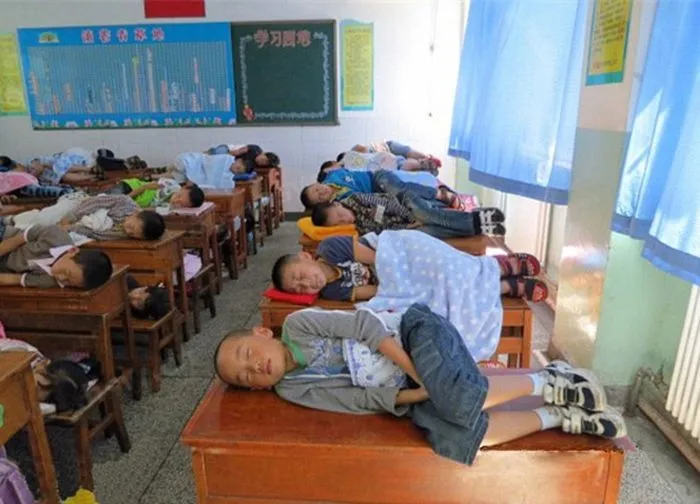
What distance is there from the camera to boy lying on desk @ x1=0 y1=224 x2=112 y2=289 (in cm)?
208

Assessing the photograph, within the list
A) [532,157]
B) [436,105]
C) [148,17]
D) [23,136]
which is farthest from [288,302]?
[23,136]

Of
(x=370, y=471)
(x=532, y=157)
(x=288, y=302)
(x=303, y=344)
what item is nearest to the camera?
(x=370, y=471)

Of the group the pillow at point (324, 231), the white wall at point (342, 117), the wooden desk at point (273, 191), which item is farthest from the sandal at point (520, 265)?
the white wall at point (342, 117)

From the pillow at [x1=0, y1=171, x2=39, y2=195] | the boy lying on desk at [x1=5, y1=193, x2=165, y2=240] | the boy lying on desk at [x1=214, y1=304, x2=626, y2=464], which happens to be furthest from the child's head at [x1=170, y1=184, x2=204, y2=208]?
the boy lying on desk at [x1=214, y1=304, x2=626, y2=464]

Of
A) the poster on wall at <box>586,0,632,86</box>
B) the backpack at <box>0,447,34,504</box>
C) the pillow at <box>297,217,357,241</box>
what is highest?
the poster on wall at <box>586,0,632,86</box>

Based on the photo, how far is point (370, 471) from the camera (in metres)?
1.26

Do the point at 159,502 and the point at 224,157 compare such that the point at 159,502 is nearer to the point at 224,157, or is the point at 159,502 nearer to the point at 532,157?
the point at 532,157

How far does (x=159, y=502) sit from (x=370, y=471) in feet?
3.23

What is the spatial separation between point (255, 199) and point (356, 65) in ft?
6.70

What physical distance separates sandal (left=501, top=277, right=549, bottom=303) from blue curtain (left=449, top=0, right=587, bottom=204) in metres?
0.52

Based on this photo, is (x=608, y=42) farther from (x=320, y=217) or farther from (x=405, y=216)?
(x=320, y=217)

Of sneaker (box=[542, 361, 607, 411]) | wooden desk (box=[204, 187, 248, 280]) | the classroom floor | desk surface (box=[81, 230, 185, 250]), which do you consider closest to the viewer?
sneaker (box=[542, 361, 607, 411])

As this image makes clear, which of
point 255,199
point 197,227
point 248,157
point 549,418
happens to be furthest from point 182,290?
point 248,157

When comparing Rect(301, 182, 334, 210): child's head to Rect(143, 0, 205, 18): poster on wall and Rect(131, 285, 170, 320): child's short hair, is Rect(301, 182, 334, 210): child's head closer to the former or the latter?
Rect(131, 285, 170, 320): child's short hair
